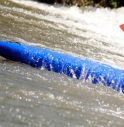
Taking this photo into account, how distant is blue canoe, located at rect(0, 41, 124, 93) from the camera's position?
8.87m

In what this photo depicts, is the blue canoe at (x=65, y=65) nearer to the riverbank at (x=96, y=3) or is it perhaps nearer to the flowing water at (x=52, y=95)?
the flowing water at (x=52, y=95)

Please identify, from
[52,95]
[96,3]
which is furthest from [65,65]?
[96,3]

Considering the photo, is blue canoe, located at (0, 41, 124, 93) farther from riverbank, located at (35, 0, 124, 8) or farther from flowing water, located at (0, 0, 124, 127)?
riverbank, located at (35, 0, 124, 8)

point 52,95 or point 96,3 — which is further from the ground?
point 52,95

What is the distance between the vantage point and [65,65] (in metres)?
9.04

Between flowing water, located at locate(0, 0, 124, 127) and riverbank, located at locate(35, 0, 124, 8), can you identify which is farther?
riverbank, located at locate(35, 0, 124, 8)

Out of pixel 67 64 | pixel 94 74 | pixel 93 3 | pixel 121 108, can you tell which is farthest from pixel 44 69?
pixel 93 3

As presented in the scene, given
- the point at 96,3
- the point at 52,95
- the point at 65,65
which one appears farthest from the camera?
the point at 96,3

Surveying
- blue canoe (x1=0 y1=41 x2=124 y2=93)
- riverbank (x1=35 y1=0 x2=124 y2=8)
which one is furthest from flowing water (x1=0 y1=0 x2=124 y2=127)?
riverbank (x1=35 y1=0 x2=124 y2=8)

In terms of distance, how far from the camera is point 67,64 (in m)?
9.05

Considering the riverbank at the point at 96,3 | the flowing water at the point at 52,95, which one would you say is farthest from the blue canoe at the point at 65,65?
the riverbank at the point at 96,3

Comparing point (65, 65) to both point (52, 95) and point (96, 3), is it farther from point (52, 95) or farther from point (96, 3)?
point (96, 3)

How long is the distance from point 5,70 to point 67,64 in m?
1.49

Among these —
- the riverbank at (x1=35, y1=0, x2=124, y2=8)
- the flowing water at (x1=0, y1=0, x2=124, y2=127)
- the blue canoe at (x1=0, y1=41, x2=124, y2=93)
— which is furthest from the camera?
the riverbank at (x1=35, y1=0, x2=124, y2=8)
